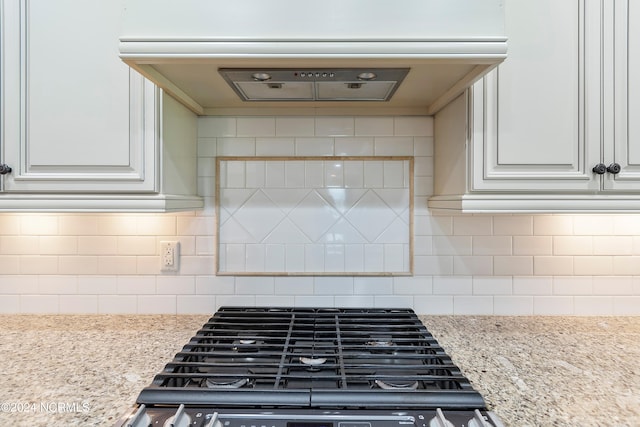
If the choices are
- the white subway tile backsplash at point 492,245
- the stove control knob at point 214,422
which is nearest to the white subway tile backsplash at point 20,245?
the stove control knob at point 214,422

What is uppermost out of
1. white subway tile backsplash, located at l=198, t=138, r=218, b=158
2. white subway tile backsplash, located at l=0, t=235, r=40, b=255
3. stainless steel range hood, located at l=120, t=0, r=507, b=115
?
stainless steel range hood, located at l=120, t=0, r=507, b=115

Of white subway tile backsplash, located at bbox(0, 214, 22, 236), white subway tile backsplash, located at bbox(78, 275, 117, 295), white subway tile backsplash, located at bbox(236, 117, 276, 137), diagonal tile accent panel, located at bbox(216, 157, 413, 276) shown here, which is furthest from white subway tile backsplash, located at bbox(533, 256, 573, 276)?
white subway tile backsplash, located at bbox(0, 214, 22, 236)

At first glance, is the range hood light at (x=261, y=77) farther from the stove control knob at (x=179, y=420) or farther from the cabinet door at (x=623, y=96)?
the cabinet door at (x=623, y=96)

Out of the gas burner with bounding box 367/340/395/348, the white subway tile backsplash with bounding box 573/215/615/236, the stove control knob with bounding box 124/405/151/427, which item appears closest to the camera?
the stove control knob with bounding box 124/405/151/427

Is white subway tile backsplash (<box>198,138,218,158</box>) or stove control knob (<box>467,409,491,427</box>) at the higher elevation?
white subway tile backsplash (<box>198,138,218,158</box>)

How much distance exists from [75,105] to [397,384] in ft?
3.91

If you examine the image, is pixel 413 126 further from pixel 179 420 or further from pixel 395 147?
pixel 179 420

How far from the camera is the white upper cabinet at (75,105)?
1.06 m

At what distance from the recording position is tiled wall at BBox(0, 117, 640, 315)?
138 cm

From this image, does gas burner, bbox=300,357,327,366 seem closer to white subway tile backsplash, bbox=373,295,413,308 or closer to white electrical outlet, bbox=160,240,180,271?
white subway tile backsplash, bbox=373,295,413,308

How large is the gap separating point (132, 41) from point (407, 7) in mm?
664

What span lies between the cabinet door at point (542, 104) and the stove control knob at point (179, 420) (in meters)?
0.94

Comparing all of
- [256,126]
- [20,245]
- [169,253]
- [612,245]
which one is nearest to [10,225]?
[20,245]

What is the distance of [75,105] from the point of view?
3.48ft
